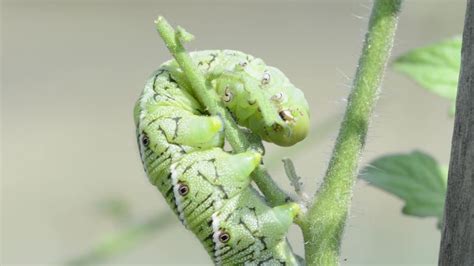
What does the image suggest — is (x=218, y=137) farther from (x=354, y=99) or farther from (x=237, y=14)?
(x=237, y=14)

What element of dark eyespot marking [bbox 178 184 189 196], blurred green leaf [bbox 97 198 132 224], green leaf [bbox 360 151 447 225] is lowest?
green leaf [bbox 360 151 447 225]

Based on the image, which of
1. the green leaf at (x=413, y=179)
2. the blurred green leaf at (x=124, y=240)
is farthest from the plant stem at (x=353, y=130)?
the blurred green leaf at (x=124, y=240)

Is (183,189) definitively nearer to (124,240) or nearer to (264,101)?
(264,101)

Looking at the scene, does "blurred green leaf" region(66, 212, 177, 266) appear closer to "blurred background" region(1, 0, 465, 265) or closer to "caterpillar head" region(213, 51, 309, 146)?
"caterpillar head" region(213, 51, 309, 146)

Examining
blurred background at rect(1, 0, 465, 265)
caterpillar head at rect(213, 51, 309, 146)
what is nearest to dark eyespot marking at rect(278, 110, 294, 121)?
caterpillar head at rect(213, 51, 309, 146)

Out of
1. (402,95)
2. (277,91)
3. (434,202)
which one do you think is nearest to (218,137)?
(277,91)

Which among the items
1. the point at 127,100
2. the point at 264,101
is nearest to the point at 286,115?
the point at 264,101
